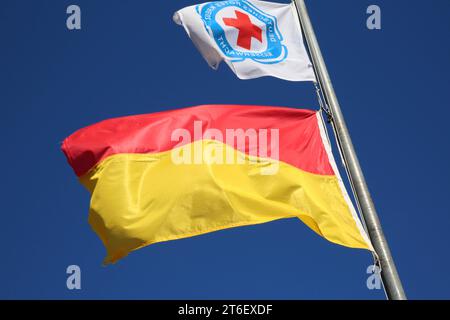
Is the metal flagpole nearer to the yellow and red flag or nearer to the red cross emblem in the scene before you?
the yellow and red flag

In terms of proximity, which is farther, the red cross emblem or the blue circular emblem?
the red cross emblem

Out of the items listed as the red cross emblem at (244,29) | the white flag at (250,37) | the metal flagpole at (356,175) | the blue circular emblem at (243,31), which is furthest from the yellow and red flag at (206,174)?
the red cross emblem at (244,29)

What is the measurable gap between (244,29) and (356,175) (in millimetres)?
3489

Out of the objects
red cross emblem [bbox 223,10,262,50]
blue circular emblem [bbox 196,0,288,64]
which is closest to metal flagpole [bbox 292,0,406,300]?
blue circular emblem [bbox 196,0,288,64]

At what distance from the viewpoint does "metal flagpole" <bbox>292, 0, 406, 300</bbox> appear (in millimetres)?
10406

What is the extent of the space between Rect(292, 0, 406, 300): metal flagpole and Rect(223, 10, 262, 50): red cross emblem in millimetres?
788

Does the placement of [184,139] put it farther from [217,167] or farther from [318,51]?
[318,51]

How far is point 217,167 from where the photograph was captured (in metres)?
12.3

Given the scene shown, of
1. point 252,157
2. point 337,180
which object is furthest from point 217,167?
point 337,180

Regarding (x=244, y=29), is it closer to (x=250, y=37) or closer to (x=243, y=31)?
(x=243, y=31)

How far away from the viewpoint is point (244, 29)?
13500mm
